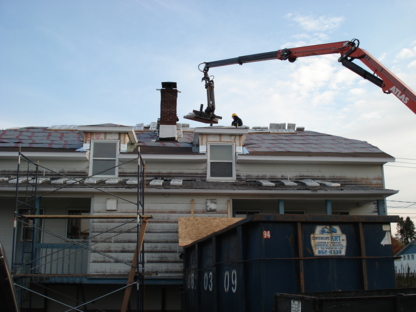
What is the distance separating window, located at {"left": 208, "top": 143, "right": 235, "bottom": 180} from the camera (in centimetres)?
1697

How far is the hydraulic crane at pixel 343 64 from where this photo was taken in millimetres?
13820

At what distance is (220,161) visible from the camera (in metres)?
17.1

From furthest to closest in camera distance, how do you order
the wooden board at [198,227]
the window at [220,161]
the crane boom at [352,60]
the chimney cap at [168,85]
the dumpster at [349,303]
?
1. the chimney cap at [168,85]
2. the window at [220,161]
3. the crane boom at [352,60]
4. the wooden board at [198,227]
5. the dumpster at [349,303]

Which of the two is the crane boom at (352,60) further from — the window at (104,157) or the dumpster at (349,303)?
the dumpster at (349,303)

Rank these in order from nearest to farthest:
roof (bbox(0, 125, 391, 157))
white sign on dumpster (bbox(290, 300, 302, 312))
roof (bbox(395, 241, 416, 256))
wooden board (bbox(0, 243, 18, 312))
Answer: white sign on dumpster (bbox(290, 300, 302, 312)), wooden board (bbox(0, 243, 18, 312)), roof (bbox(0, 125, 391, 157)), roof (bbox(395, 241, 416, 256))

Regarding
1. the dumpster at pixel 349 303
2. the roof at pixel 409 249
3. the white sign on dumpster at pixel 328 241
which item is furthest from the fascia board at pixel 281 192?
the roof at pixel 409 249

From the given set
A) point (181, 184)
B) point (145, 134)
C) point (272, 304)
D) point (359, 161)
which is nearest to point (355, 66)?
point (359, 161)

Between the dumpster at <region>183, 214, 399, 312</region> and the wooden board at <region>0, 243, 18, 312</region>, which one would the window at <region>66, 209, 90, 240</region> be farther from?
the dumpster at <region>183, 214, 399, 312</region>

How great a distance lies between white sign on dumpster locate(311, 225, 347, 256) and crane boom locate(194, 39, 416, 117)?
26.8 ft

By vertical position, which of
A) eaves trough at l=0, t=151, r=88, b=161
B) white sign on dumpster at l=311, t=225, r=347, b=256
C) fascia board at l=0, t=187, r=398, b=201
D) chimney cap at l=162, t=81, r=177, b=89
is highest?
chimney cap at l=162, t=81, r=177, b=89

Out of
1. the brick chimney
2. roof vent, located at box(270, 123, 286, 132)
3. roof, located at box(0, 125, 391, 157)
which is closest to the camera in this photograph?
roof, located at box(0, 125, 391, 157)

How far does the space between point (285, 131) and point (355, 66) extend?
629 centimetres

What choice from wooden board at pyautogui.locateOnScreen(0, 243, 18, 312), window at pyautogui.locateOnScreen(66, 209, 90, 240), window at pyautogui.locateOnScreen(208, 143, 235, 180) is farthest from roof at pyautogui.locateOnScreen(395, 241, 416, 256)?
wooden board at pyautogui.locateOnScreen(0, 243, 18, 312)

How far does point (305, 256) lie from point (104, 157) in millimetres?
11982
